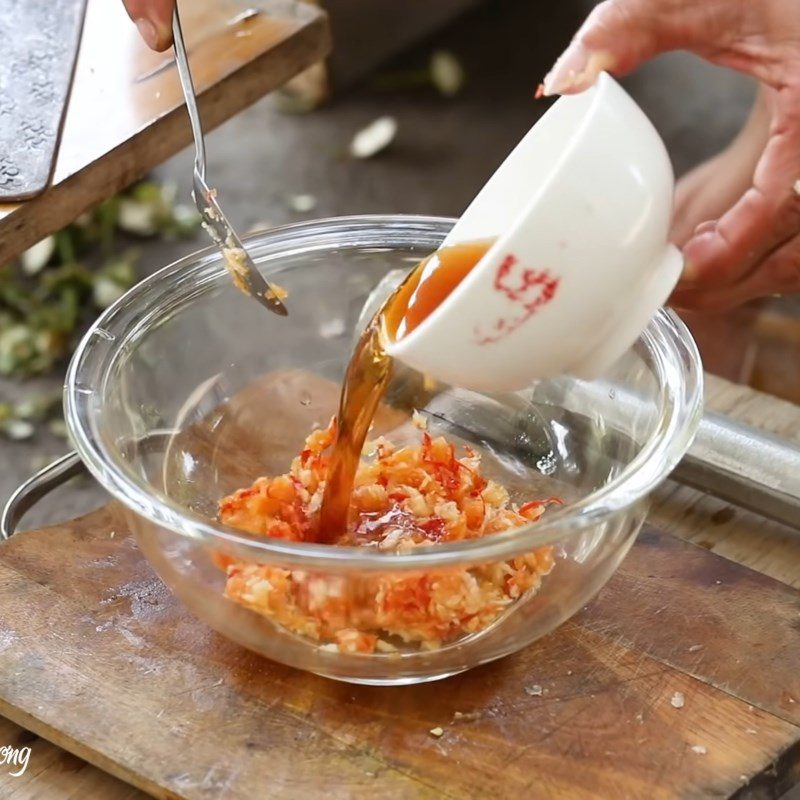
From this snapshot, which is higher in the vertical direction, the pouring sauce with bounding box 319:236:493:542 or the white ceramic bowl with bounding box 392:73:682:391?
the white ceramic bowl with bounding box 392:73:682:391

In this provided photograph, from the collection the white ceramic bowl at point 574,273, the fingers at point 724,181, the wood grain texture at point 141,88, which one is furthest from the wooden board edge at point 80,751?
the fingers at point 724,181

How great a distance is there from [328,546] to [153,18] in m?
0.55

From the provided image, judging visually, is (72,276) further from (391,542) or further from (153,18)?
(391,542)

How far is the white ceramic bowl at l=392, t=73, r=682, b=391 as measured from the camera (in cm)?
75

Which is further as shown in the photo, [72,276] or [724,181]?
[72,276]

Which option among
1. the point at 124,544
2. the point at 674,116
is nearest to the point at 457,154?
the point at 674,116

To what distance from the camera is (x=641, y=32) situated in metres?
1.20

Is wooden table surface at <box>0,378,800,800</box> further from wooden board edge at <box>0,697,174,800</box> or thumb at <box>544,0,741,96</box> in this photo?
thumb at <box>544,0,741,96</box>

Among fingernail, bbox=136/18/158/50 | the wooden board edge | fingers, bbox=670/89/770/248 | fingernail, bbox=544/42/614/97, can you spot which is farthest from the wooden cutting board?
fingers, bbox=670/89/770/248

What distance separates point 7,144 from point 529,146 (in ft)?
1.87

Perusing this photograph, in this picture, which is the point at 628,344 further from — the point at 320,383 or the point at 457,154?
the point at 457,154

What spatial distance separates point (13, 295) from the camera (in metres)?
2.17

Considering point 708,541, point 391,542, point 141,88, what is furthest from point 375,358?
point 141,88

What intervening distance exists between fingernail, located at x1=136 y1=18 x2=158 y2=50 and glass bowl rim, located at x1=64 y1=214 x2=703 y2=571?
22 centimetres
